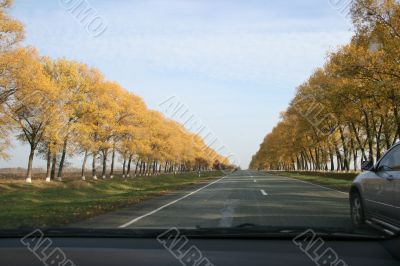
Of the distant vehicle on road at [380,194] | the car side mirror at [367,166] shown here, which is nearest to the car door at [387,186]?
the distant vehicle on road at [380,194]

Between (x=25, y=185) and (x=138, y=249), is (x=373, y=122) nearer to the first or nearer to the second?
(x=25, y=185)

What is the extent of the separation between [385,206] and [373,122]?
37.7 meters

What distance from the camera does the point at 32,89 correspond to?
110 ft

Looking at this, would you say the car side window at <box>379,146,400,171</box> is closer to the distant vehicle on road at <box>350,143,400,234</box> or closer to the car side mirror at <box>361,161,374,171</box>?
the distant vehicle on road at <box>350,143,400,234</box>

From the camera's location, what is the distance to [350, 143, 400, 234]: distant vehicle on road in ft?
24.6

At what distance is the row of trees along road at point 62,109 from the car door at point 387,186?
27.5 m

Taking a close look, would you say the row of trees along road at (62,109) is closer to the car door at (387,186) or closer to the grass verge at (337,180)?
the grass verge at (337,180)

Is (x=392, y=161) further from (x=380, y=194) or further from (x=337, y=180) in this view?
(x=337, y=180)

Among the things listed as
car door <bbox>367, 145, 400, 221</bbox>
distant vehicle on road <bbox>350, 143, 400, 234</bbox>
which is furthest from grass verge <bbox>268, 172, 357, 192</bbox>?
car door <bbox>367, 145, 400, 221</bbox>

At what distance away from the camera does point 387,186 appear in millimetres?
7820

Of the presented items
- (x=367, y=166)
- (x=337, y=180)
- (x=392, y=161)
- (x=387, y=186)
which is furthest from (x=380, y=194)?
(x=337, y=180)

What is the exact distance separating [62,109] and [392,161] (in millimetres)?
33877

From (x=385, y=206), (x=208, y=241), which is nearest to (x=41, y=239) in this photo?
(x=208, y=241)

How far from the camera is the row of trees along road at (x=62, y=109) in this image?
3170 centimetres
